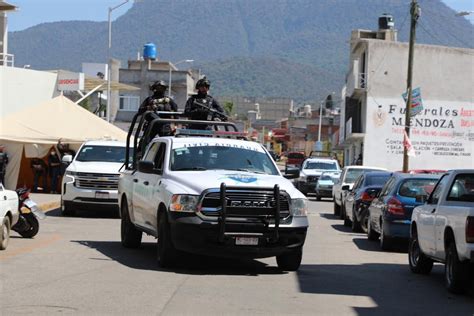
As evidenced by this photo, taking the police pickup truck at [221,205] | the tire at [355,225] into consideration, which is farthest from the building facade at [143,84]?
the police pickup truck at [221,205]

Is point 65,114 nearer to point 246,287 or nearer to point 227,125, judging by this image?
point 227,125

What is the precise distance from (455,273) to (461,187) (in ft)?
4.76

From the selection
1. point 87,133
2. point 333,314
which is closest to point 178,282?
point 333,314

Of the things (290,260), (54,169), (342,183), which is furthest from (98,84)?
(290,260)

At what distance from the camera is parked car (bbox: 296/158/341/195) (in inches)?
1784

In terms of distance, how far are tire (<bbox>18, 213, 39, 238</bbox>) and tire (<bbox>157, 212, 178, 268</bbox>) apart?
432 cm

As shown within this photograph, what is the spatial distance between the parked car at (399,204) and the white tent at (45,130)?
18230 millimetres

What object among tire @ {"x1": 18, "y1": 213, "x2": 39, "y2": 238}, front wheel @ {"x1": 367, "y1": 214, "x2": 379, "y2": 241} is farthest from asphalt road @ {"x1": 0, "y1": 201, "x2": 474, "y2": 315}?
front wheel @ {"x1": 367, "y1": 214, "x2": 379, "y2": 241}

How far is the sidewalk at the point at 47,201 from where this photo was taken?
27.5 metres

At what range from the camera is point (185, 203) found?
43.5ft

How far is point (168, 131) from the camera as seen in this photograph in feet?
57.2

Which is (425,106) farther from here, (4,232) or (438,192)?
(4,232)

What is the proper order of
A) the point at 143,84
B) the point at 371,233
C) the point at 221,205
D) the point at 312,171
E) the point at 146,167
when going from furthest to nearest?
1. the point at 143,84
2. the point at 312,171
3. the point at 371,233
4. the point at 146,167
5. the point at 221,205

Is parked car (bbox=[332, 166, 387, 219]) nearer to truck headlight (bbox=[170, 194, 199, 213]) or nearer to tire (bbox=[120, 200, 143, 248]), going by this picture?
tire (bbox=[120, 200, 143, 248])
